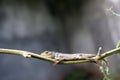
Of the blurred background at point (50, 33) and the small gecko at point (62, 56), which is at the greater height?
the blurred background at point (50, 33)

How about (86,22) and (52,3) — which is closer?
(86,22)

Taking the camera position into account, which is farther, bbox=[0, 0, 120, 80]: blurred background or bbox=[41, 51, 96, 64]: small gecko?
bbox=[0, 0, 120, 80]: blurred background

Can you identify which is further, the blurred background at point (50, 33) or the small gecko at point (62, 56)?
the blurred background at point (50, 33)

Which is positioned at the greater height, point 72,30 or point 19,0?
point 19,0

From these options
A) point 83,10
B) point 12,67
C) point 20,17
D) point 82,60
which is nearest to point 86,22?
point 83,10

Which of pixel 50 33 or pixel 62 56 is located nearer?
pixel 62 56

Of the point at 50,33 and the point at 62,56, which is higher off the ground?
the point at 50,33

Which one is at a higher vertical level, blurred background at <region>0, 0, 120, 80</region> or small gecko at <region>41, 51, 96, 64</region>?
blurred background at <region>0, 0, 120, 80</region>

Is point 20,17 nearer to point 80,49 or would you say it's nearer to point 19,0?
point 19,0
